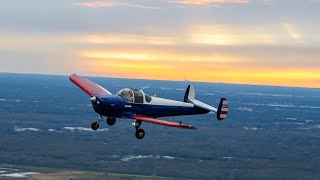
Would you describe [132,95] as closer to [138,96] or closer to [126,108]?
[138,96]

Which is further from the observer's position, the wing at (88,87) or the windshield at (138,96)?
the wing at (88,87)

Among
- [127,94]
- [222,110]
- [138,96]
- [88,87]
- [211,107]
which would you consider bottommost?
[222,110]

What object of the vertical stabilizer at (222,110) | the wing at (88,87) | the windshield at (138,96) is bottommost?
the vertical stabilizer at (222,110)

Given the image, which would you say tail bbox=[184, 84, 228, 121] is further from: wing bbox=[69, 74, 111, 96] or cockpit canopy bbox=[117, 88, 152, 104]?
wing bbox=[69, 74, 111, 96]

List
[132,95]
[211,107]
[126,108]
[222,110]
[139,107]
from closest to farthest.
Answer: [126,108]
[132,95]
[139,107]
[222,110]
[211,107]

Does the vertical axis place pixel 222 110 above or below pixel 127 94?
below

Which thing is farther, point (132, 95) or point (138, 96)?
point (138, 96)

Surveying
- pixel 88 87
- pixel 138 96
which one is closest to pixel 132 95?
pixel 138 96

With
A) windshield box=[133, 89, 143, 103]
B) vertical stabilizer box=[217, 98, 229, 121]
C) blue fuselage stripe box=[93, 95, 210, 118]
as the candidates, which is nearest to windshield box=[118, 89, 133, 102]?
windshield box=[133, 89, 143, 103]

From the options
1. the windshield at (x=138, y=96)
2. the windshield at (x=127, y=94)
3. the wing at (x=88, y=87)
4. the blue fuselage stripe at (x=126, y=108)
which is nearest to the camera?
the blue fuselage stripe at (x=126, y=108)

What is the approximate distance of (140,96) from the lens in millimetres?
55312

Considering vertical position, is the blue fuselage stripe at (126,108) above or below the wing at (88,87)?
below

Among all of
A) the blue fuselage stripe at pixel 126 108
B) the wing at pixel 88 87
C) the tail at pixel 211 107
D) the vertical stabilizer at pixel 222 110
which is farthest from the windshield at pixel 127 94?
the vertical stabilizer at pixel 222 110

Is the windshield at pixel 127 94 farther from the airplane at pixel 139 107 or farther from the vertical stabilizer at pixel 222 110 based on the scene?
the vertical stabilizer at pixel 222 110
